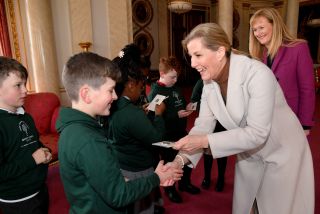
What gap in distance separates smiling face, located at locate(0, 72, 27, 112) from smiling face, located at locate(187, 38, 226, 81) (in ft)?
3.66

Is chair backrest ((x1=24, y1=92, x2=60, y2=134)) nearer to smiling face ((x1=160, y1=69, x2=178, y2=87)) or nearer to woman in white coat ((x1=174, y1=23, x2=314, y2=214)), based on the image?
smiling face ((x1=160, y1=69, x2=178, y2=87))

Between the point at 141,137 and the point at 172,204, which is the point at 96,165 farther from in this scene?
the point at 172,204

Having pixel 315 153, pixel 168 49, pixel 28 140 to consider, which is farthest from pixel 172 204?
pixel 168 49

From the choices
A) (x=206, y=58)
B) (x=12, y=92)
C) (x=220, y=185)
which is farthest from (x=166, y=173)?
(x=220, y=185)

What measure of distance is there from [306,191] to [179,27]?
39.2ft

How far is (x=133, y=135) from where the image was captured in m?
1.89

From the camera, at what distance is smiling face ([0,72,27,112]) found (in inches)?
67.9

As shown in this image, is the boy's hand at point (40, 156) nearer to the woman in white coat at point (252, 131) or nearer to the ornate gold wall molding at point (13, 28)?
the woman in white coat at point (252, 131)

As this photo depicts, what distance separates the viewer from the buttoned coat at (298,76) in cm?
240

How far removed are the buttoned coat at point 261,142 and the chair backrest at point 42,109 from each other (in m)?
3.29

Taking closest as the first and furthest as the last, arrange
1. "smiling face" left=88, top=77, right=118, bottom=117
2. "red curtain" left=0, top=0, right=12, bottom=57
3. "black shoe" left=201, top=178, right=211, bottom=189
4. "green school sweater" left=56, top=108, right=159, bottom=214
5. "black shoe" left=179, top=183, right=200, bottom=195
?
"green school sweater" left=56, top=108, right=159, bottom=214
"smiling face" left=88, top=77, right=118, bottom=117
"black shoe" left=179, top=183, right=200, bottom=195
"black shoe" left=201, top=178, right=211, bottom=189
"red curtain" left=0, top=0, right=12, bottom=57

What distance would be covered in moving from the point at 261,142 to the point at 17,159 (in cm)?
150

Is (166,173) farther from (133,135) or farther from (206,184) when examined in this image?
(206,184)

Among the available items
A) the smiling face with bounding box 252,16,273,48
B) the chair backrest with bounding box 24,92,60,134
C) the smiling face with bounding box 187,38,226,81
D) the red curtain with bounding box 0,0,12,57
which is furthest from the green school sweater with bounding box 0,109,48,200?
the red curtain with bounding box 0,0,12,57
